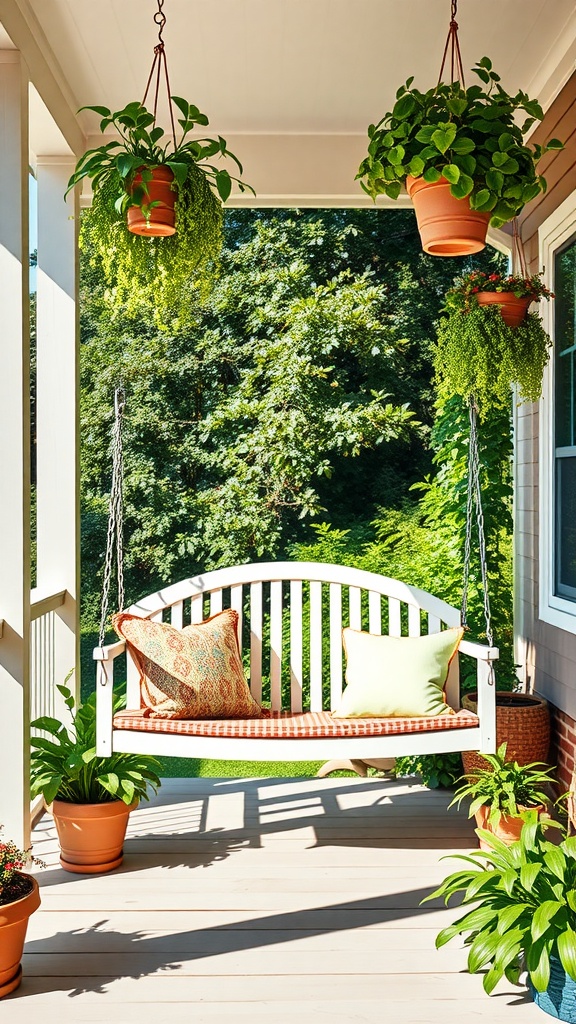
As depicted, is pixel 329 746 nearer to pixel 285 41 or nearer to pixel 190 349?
pixel 285 41

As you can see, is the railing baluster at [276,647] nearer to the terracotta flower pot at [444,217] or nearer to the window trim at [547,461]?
the window trim at [547,461]

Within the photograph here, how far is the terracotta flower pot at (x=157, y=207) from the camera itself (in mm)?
2779

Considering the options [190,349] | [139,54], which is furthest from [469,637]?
[190,349]

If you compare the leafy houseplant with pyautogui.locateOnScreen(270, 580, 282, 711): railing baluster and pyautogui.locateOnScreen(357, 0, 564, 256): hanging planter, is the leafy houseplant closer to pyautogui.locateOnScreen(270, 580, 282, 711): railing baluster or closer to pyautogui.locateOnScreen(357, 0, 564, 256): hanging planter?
pyautogui.locateOnScreen(357, 0, 564, 256): hanging planter

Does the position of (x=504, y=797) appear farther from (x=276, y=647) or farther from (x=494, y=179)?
(x=494, y=179)

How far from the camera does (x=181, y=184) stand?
2777 mm

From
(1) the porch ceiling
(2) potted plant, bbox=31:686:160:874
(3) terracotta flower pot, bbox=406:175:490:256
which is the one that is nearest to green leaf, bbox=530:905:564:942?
(2) potted plant, bbox=31:686:160:874

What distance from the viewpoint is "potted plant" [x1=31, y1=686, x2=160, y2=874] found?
316cm

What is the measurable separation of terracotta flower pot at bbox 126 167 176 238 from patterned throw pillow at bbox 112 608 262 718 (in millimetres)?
1466

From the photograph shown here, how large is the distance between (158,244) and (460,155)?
0.96m

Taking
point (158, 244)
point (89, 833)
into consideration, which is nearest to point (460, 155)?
point (158, 244)

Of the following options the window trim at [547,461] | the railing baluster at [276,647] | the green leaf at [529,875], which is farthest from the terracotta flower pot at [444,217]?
the green leaf at [529,875]

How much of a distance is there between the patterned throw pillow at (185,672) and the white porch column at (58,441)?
0.62 metres

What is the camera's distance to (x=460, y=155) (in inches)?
102
